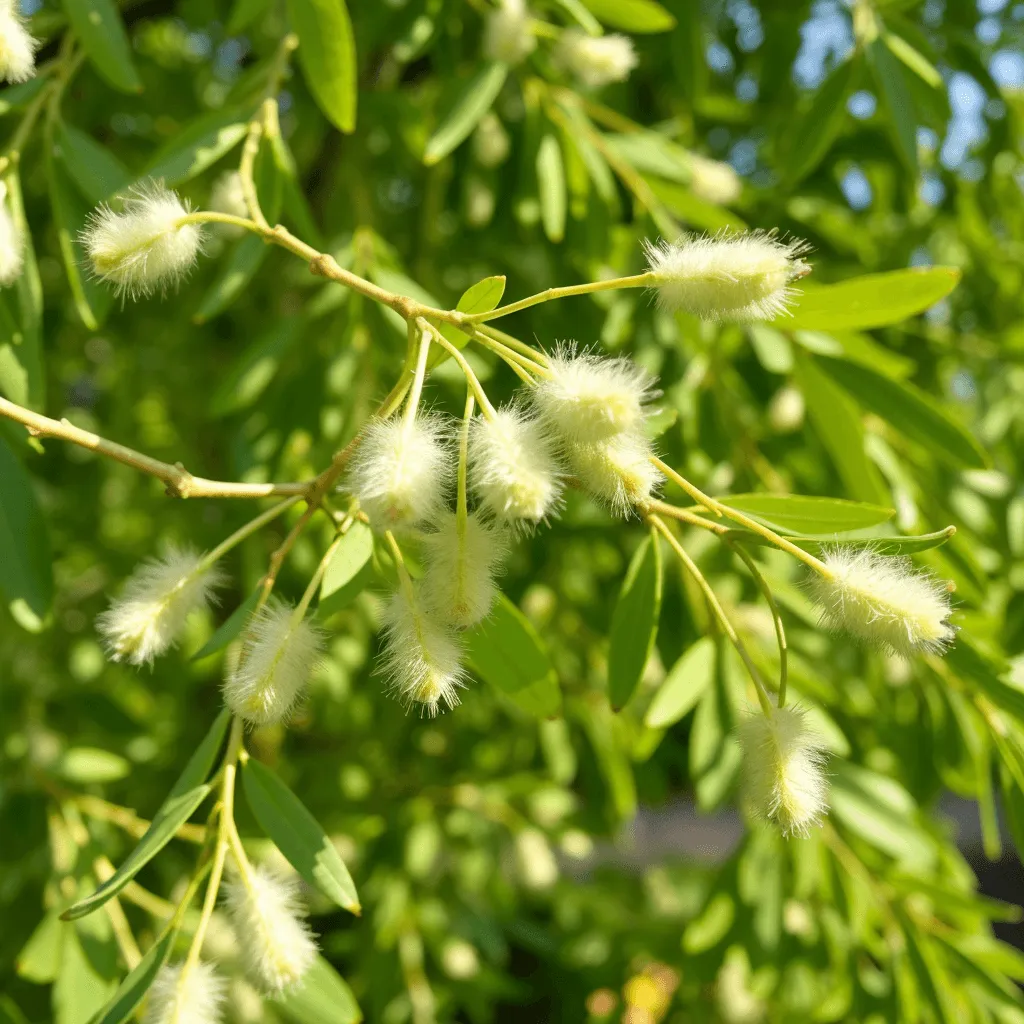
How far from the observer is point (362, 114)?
157cm

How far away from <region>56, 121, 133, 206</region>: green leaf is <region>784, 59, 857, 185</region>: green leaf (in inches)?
32.9

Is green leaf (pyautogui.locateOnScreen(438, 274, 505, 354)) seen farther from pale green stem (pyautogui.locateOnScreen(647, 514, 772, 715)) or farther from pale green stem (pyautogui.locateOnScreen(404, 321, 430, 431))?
pale green stem (pyautogui.locateOnScreen(647, 514, 772, 715))

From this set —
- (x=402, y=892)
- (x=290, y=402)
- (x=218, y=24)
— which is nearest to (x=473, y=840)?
(x=402, y=892)

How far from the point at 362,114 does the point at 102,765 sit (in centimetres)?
110

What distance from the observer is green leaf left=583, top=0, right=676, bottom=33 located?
127cm

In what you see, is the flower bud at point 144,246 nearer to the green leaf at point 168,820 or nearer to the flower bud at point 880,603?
the green leaf at point 168,820

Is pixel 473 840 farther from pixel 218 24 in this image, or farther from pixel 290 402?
pixel 218 24

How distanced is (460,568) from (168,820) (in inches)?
13.2

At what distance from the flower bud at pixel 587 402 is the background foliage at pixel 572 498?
232 mm

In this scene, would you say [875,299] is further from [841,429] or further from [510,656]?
[510,656]

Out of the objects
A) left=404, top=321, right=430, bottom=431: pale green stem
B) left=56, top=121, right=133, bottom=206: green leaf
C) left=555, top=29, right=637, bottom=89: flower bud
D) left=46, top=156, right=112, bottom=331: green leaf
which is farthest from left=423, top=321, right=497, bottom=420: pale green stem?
left=555, top=29, right=637, bottom=89: flower bud

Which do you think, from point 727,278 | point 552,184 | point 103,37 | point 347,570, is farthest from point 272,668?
point 552,184

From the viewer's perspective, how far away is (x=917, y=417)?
3.65ft

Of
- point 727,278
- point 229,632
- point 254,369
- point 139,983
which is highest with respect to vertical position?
point 727,278
